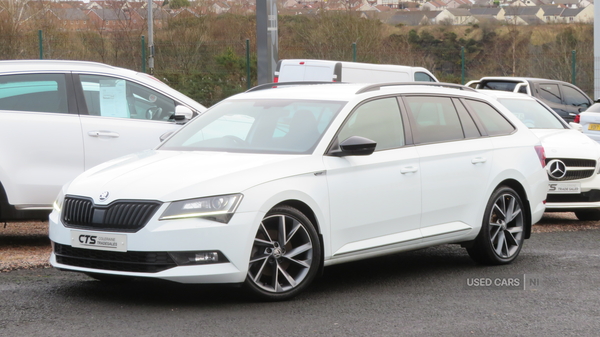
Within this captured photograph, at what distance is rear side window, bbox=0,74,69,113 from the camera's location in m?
8.17

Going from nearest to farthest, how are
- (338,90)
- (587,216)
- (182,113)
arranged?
(338,90) → (182,113) → (587,216)

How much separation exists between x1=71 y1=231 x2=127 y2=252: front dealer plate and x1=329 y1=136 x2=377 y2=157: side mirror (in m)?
1.70

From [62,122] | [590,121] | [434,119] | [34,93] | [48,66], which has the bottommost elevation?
[590,121]

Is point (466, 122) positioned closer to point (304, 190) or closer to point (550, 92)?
point (304, 190)

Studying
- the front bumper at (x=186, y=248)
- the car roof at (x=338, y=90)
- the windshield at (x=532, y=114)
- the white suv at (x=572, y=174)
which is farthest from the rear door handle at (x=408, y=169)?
the windshield at (x=532, y=114)

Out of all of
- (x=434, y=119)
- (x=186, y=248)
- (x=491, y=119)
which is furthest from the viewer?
(x=491, y=119)

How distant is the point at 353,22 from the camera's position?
3538 cm

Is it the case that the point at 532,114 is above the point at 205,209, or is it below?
below

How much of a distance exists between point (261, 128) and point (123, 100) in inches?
97.9

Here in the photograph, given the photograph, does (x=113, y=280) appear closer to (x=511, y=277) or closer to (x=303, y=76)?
(x=511, y=277)

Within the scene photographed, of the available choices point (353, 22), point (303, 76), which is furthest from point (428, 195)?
point (353, 22)

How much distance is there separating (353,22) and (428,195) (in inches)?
1146

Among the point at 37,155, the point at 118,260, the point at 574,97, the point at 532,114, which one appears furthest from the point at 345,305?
the point at 574,97

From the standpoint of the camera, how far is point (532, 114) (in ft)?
40.1
